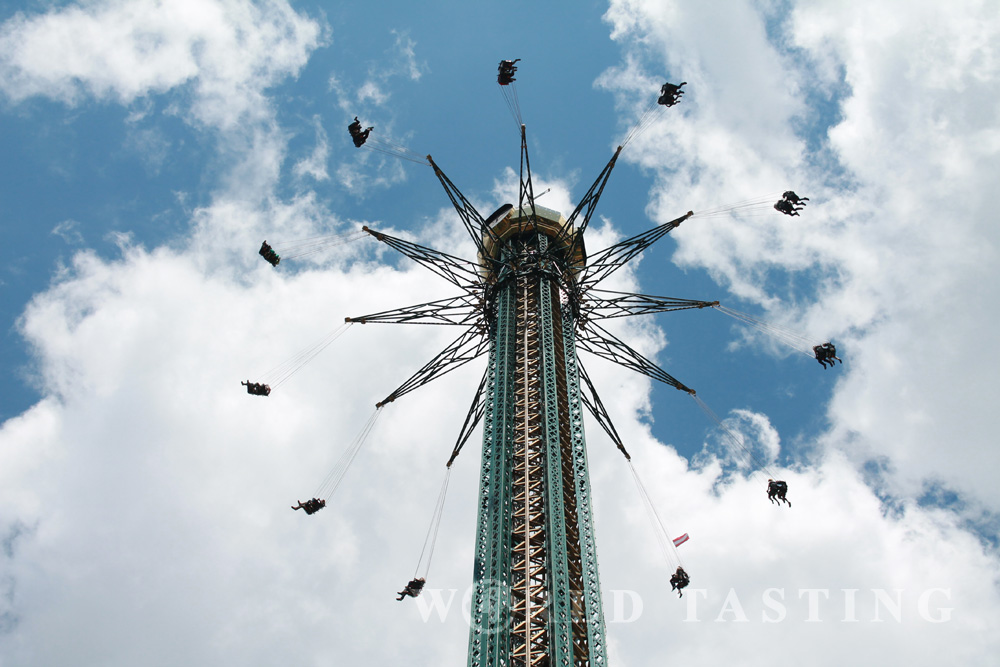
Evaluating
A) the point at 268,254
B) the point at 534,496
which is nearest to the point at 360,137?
the point at 268,254

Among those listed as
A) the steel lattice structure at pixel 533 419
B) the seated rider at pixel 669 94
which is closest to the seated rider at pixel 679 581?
the steel lattice structure at pixel 533 419

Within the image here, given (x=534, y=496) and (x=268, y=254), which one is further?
(x=268, y=254)

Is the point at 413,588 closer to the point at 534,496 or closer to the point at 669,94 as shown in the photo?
the point at 534,496

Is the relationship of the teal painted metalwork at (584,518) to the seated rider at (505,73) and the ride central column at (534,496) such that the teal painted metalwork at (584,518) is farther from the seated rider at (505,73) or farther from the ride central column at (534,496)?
the seated rider at (505,73)

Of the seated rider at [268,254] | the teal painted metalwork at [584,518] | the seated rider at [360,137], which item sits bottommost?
the teal painted metalwork at [584,518]

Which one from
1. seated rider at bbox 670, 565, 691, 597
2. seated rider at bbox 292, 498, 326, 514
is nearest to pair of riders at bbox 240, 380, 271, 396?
seated rider at bbox 292, 498, 326, 514

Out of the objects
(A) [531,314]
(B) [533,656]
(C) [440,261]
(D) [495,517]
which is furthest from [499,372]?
(B) [533,656]

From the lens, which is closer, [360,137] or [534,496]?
[534,496]

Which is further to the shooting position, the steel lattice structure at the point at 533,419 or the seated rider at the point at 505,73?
the seated rider at the point at 505,73

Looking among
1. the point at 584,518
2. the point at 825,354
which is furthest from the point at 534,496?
the point at 825,354

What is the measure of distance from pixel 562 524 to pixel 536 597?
104 inches

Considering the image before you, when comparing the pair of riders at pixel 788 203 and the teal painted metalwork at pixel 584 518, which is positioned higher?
the pair of riders at pixel 788 203

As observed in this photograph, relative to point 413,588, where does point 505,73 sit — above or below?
above

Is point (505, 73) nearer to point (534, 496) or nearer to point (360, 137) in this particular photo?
point (360, 137)
